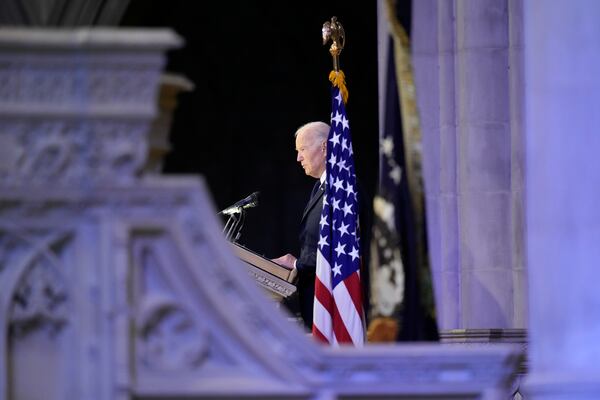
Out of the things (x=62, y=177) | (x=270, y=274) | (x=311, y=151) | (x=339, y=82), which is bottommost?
(x=270, y=274)

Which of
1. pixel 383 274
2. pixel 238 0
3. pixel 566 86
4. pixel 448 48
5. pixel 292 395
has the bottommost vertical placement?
pixel 292 395

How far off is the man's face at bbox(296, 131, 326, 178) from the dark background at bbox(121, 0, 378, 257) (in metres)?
5.09

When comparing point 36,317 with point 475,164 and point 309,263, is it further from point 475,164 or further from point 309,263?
point 475,164

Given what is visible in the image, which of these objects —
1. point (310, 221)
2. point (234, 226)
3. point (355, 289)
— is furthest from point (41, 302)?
point (234, 226)

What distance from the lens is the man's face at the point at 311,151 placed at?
951 centimetres

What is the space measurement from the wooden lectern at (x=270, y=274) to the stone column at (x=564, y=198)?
4.23 meters

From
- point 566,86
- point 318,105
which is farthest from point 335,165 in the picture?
point 318,105

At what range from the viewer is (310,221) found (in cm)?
931

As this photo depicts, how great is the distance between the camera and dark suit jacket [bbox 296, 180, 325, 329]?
360 inches

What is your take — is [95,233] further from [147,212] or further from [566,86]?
[566,86]

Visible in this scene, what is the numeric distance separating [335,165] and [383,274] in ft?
11.0

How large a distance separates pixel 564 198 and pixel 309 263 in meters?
4.66

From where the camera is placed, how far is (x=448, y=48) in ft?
30.5

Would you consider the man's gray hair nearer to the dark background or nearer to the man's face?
the man's face
